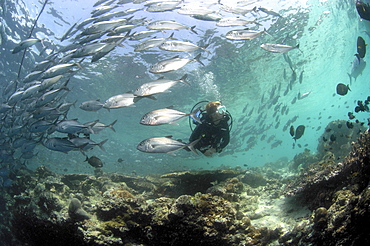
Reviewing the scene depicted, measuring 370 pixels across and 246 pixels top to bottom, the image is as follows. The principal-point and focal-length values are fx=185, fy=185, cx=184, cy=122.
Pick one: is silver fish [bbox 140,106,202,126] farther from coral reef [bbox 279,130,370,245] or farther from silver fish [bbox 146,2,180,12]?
silver fish [bbox 146,2,180,12]

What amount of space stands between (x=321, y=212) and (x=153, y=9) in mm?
5978

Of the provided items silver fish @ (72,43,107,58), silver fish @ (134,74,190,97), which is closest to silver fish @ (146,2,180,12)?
silver fish @ (72,43,107,58)

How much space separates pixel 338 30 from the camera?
59.7 ft

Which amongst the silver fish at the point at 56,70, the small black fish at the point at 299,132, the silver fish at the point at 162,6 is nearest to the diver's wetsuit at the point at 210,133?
the small black fish at the point at 299,132

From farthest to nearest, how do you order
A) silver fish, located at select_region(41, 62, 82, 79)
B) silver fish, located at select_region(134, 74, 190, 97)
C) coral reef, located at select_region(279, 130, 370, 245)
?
silver fish, located at select_region(41, 62, 82, 79)
silver fish, located at select_region(134, 74, 190, 97)
coral reef, located at select_region(279, 130, 370, 245)

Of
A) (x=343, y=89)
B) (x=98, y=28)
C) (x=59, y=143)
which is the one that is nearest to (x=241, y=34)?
(x=98, y=28)

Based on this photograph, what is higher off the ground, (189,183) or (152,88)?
(152,88)

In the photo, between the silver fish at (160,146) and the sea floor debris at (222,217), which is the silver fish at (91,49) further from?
the sea floor debris at (222,217)

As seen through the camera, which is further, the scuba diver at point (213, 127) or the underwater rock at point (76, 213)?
the scuba diver at point (213, 127)

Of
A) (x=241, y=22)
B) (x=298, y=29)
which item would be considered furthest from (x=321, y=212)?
(x=298, y=29)

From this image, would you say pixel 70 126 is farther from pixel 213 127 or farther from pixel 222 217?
pixel 222 217

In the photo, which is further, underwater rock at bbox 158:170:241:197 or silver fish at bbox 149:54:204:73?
underwater rock at bbox 158:170:241:197

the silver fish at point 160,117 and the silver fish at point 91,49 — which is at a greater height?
the silver fish at point 91,49

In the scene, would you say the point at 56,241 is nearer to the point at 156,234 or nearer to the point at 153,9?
the point at 156,234
